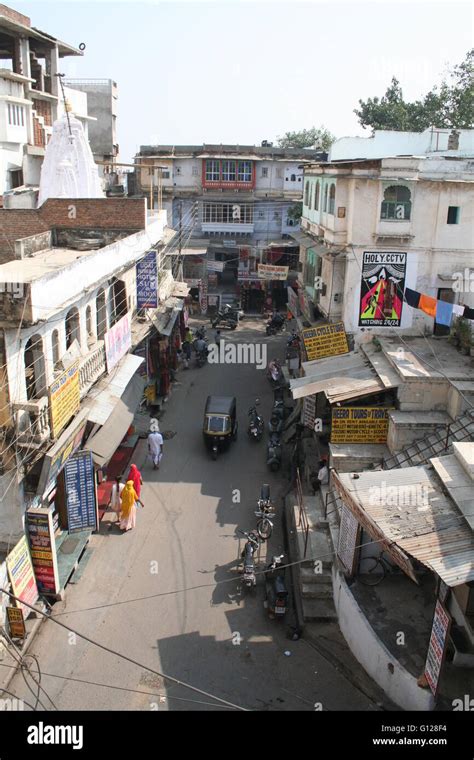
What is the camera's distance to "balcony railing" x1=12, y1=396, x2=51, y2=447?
37.5 ft

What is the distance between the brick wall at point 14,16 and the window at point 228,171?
13.6 meters

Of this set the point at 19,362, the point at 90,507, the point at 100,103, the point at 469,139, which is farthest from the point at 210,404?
the point at 100,103

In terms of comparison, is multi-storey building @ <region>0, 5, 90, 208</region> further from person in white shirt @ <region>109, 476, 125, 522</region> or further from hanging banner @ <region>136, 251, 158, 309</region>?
person in white shirt @ <region>109, 476, 125, 522</region>

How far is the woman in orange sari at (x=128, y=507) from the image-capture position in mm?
15367

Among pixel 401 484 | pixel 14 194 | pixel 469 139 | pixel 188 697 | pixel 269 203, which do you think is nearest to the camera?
pixel 188 697

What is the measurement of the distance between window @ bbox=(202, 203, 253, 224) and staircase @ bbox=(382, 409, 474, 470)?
92.5ft

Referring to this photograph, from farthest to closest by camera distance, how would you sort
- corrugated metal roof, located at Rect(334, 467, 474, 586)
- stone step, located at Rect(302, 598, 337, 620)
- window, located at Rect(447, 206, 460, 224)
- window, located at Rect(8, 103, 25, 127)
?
window, located at Rect(8, 103, 25, 127), window, located at Rect(447, 206, 460, 224), stone step, located at Rect(302, 598, 337, 620), corrugated metal roof, located at Rect(334, 467, 474, 586)

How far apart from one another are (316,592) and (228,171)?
3179 cm

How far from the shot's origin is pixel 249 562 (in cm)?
1362

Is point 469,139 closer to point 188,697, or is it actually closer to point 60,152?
point 60,152

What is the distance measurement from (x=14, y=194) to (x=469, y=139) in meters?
19.5

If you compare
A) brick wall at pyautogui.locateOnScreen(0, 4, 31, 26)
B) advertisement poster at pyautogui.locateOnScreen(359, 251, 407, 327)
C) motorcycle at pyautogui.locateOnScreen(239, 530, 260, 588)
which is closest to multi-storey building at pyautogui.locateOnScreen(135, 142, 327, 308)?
brick wall at pyautogui.locateOnScreen(0, 4, 31, 26)

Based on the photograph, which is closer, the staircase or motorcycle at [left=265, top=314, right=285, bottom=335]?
the staircase

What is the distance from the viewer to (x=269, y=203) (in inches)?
1604
